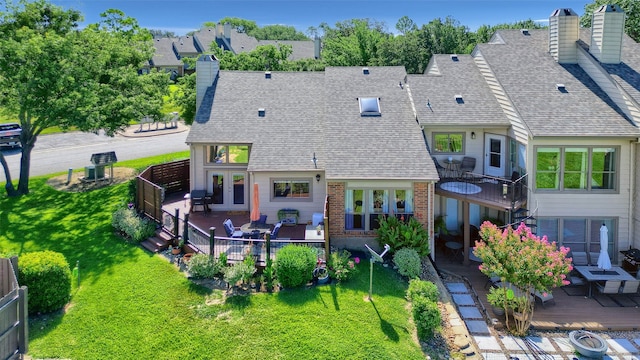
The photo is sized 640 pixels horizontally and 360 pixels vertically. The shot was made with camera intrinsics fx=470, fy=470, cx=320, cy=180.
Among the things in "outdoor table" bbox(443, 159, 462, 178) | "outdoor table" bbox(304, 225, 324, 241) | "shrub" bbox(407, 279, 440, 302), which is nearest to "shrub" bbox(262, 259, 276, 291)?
"outdoor table" bbox(304, 225, 324, 241)

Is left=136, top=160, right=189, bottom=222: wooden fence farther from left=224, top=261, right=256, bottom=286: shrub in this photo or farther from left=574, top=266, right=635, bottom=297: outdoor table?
left=574, top=266, right=635, bottom=297: outdoor table

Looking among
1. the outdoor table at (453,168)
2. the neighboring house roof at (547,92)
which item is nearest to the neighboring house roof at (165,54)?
the neighboring house roof at (547,92)

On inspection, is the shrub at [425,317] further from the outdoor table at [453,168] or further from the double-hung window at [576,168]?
the outdoor table at [453,168]

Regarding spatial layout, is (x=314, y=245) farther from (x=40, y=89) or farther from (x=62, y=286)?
(x=40, y=89)

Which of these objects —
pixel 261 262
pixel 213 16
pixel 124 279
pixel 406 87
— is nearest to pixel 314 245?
pixel 261 262

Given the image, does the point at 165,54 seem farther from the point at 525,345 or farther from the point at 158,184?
the point at 525,345

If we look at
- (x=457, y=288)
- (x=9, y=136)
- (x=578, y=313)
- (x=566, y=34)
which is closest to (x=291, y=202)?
(x=457, y=288)

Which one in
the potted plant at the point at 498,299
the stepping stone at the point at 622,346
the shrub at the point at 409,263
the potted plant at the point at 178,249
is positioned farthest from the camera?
the potted plant at the point at 178,249
